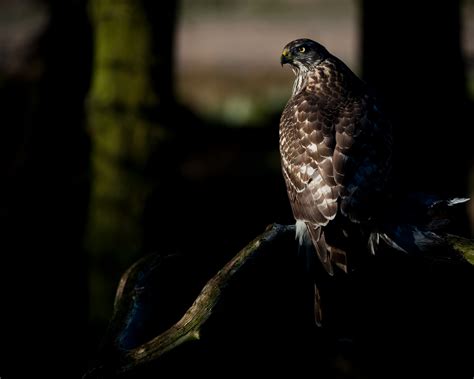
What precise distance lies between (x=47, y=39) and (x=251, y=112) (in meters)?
5.77

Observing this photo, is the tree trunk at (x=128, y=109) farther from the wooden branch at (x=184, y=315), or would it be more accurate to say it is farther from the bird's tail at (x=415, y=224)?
the bird's tail at (x=415, y=224)

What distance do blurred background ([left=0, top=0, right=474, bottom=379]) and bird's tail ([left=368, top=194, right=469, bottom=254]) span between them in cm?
92

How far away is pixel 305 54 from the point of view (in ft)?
18.0

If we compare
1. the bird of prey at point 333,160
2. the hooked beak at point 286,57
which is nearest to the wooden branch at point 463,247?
the bird of prey at point 333,160

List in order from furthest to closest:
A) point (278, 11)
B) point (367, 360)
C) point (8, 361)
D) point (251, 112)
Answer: point (278, 11) → point (251, 112) → point (8, 361) → point (367, 360)

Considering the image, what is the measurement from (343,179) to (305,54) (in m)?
1.61

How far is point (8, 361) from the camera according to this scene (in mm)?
7504

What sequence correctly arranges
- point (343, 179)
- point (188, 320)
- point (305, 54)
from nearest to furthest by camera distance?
point (188, 320)
point (343, 179)
point (305, 54)

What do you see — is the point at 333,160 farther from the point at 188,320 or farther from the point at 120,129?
the point at 120,129

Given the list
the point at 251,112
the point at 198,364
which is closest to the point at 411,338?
the point at 198,364

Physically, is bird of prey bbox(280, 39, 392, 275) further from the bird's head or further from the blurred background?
the blurred background

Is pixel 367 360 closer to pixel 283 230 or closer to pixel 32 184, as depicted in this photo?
pixel 283 230

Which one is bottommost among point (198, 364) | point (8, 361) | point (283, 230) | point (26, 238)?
point (8, 361)

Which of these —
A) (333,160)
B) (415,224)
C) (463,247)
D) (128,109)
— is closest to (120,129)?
(128,109)
